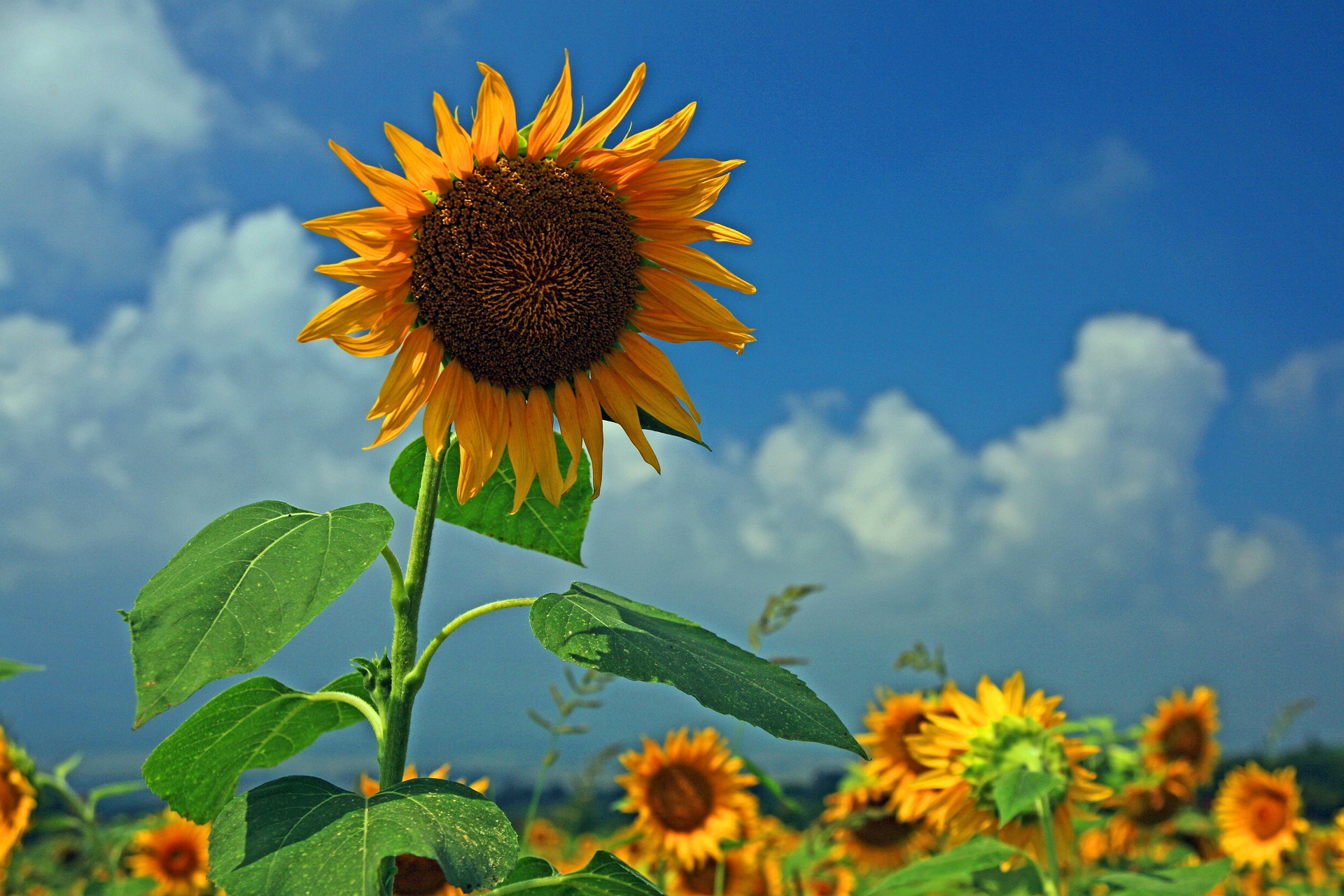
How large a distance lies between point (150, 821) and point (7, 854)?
1445mm

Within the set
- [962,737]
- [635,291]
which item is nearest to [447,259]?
[635,291]

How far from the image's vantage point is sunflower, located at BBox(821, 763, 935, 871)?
16.9 ft

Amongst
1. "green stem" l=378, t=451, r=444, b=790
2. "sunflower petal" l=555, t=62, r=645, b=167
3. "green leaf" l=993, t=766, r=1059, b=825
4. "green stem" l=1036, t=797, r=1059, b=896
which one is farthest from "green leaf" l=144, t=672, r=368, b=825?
"green stem" l=1036, t=797, r=1059, b=896

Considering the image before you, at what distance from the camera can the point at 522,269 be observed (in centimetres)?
208

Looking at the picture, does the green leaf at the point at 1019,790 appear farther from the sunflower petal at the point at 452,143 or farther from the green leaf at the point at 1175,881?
the sunflower petal at the point at 452,143

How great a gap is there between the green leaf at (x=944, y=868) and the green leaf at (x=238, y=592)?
6.48 feet

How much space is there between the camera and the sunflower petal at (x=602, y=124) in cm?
206

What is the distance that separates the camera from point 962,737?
144 inches

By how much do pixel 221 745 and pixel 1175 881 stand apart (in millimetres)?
2838

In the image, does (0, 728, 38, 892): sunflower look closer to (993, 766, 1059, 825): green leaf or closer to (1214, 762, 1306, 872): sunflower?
(993, 766, 1059, 825): green leaf

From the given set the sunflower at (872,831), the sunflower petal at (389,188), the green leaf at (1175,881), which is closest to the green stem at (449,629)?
the sunflower petal at (389,188)

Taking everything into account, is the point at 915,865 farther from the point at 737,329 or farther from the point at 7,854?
the point at 7,854

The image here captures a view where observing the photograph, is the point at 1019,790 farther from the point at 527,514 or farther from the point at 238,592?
the point at 238,592

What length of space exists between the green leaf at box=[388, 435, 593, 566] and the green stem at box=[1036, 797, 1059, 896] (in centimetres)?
205
